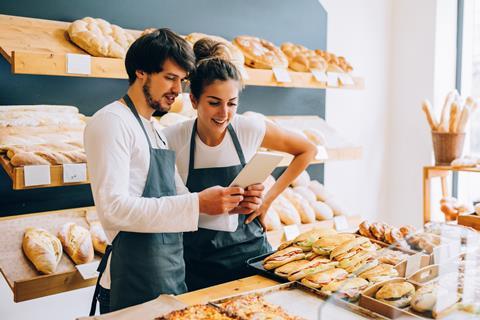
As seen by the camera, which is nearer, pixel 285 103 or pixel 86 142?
pixel 86 142

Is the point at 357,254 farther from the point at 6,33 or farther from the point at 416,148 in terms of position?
the point at 416,148

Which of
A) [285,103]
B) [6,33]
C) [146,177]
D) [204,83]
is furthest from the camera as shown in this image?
[285,103]

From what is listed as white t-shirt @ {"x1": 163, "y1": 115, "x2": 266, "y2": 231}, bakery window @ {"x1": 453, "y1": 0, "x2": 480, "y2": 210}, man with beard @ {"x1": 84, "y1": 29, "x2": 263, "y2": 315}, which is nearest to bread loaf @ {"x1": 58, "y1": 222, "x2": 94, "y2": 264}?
man with beard @ {"x1": 84, "y1": 29, "x2": 263, "y2": 315}

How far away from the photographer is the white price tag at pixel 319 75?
285cm

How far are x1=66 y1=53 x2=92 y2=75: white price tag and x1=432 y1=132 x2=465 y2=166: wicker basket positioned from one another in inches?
105

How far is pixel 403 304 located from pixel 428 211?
2816mm

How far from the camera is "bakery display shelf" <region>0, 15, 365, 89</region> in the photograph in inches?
72.1

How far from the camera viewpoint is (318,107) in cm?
358

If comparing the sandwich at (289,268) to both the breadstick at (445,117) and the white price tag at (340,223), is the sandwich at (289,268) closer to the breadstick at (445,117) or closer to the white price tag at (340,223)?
the white price tag at (340,223)

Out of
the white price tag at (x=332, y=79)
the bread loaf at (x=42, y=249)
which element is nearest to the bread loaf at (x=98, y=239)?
the bread loaf at (x=42, y=249)

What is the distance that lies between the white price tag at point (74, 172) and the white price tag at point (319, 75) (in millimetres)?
1509

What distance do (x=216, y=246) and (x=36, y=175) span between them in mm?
727

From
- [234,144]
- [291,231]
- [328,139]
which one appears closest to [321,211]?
[291,231]

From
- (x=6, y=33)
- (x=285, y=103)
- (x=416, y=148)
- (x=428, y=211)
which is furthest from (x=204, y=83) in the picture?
(x=416, y=148)
